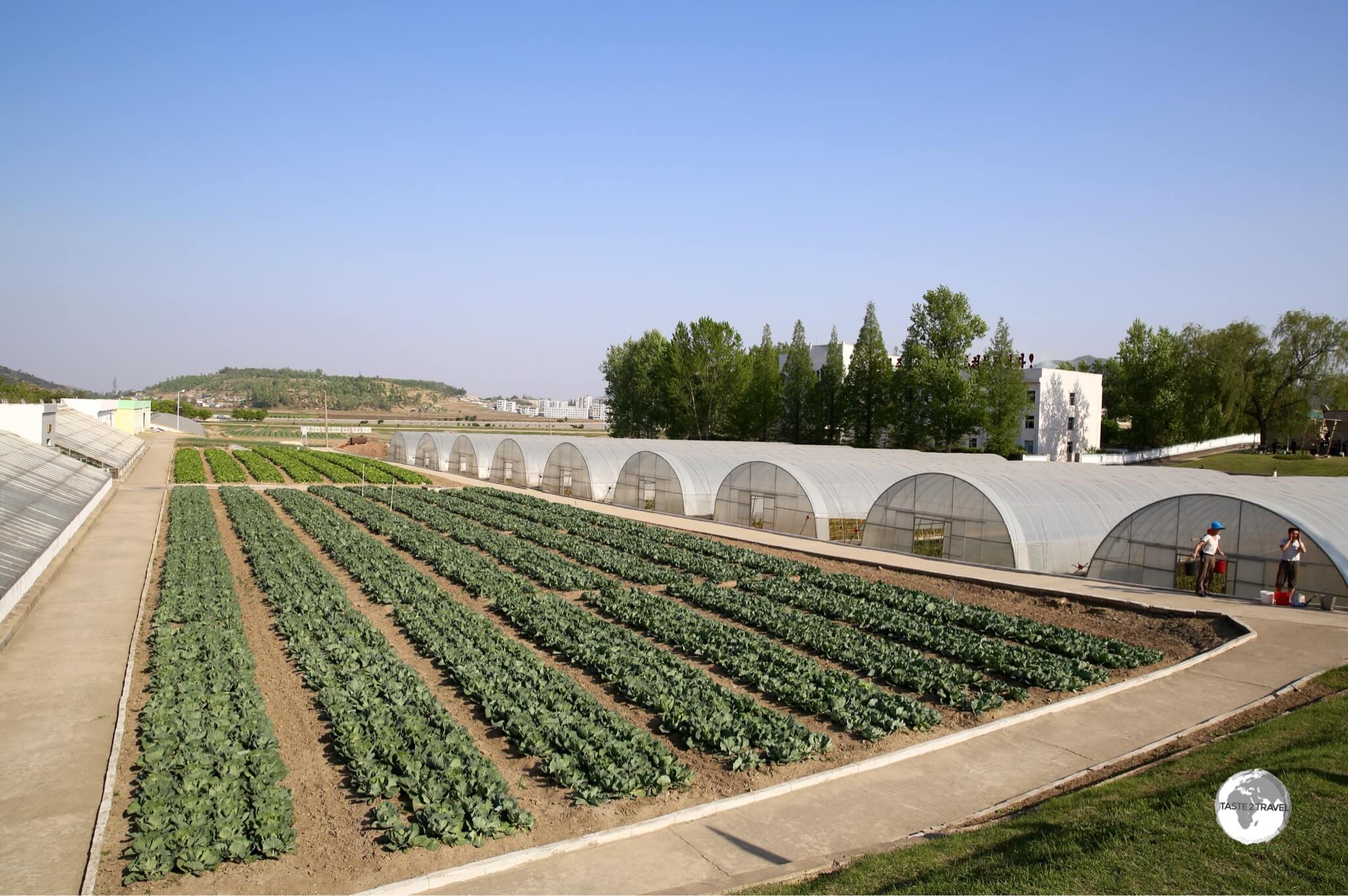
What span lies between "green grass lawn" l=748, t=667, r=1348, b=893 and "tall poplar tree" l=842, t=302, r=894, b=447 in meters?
58.7

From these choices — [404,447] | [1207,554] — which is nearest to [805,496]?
[1207,554]

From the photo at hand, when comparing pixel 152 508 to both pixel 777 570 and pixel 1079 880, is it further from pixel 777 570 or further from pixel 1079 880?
pixel 1079 880

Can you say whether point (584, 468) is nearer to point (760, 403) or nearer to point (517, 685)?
point (517, 685)

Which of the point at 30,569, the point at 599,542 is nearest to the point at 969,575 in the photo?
the point at 599,542

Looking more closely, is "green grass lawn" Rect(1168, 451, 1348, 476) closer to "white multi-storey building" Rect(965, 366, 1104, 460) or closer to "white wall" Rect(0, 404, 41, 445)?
"white multi-storey building" Rect(965, 366, 1104, 460)

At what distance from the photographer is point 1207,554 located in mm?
19547

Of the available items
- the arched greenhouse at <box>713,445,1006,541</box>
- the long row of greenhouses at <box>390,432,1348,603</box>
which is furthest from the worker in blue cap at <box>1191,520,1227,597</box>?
the arched greenhouse at <box>713,445,1006,541</box>

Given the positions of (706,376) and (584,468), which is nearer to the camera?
(584,468)

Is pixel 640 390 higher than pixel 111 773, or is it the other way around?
pixel 640 390

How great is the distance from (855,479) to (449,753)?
2642cm

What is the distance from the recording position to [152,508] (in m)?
37.5

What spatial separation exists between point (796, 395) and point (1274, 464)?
37676 mm

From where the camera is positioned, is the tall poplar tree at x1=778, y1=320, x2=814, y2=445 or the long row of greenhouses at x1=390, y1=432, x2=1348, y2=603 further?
the tall poplar tree at x1=778, y1=320, x2=814, y2=445

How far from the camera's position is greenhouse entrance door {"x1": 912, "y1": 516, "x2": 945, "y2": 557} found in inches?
1051
